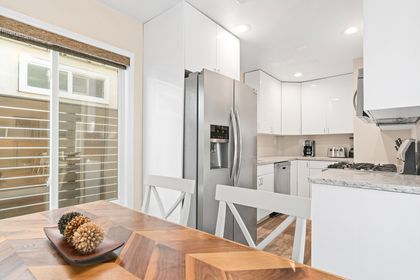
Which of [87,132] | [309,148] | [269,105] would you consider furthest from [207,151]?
[309,148]

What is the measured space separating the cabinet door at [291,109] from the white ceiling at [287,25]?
3.06ft

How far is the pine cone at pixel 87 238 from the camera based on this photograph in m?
0.71

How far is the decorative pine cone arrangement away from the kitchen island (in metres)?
1.20

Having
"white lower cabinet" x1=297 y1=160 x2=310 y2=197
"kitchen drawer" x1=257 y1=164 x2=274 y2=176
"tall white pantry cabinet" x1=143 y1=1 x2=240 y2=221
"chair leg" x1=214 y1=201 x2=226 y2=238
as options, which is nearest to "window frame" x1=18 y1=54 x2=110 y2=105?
"tall white pantry cabinet" x1=143 y1=1 x2=240 y2=221

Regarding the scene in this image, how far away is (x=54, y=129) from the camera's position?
199 cm

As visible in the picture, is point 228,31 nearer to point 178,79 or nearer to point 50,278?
point 178,79

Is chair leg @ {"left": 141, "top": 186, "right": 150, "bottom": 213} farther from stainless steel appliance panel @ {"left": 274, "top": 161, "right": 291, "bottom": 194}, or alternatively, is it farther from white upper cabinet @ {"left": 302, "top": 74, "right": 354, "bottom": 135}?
white upper cabinet @ {"left": 302, "top": 74, "right": 354, "bottom": 135}

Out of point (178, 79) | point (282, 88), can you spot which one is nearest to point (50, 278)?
point (178, 79)

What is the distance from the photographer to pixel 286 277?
61 cm

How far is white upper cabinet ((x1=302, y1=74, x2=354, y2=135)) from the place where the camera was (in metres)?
4.07

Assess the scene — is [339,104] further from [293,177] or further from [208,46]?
[208,46]

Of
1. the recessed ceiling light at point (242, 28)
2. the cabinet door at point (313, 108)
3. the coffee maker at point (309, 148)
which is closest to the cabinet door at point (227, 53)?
the recessed ceiling light at point (242, 28)

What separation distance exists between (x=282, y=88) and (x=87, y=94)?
3.61m

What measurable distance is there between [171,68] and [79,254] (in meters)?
1.89
